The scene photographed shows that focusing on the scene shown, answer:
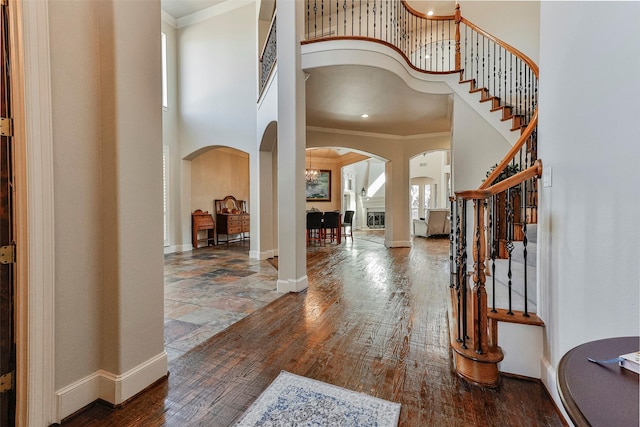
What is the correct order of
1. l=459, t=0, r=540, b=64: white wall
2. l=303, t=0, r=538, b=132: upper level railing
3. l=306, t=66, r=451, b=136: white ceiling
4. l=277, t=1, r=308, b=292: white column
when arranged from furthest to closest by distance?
l=459, t=0, r=540, b=64: white wall
l=303, t=0, r=538, b=132: upper level railing
l=306, t=66, r=451, b=136: white ceiling
l=277, t=1, r=308, b=292: white column

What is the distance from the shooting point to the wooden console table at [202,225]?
22.5 feet

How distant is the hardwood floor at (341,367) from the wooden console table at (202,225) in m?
4.43

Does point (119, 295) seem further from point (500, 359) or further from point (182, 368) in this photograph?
point (500, 359)

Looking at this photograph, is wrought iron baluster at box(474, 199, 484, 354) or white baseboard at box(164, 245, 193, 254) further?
white baseboard at box(164, 245, 193, 254)

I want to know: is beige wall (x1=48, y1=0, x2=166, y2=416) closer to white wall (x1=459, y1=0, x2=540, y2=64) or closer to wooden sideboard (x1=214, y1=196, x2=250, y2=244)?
wooden sideboard (x1=214, y1=196, x2=250, y2=244)

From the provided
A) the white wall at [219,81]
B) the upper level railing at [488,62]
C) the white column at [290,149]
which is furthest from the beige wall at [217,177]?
the white column at [290,149]

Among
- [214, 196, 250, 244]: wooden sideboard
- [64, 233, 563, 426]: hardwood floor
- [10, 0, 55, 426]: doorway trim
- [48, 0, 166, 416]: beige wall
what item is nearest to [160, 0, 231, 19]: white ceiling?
[214, 196, 250, 244]: wooden sideboard

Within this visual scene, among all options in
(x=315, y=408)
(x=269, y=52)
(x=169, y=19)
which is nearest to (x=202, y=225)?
(x=269, y=52)

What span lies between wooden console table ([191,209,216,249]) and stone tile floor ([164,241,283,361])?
94cm

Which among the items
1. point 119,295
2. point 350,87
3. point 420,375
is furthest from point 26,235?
point 350,87

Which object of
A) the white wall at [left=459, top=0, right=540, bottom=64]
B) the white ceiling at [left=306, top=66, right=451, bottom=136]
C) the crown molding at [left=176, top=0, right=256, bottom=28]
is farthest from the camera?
the crown molding at [left=176, top=0, right=256, bottom=28]

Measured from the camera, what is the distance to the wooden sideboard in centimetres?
741

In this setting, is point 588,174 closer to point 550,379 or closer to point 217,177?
point 550,379

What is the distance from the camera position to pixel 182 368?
188 centimetres
